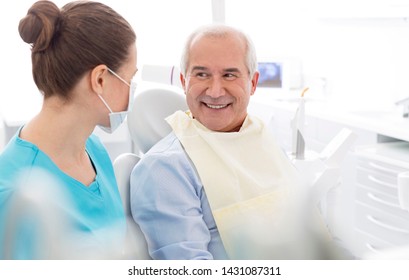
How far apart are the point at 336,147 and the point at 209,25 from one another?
42cm

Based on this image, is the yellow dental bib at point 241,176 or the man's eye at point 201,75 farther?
the man's eye at point 201,75

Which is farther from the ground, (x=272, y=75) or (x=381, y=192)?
(x=272, y=75)

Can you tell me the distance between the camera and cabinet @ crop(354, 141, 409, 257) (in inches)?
93.3

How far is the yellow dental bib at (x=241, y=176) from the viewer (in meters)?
1.25

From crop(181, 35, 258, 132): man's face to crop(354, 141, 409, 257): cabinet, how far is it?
3.81ft

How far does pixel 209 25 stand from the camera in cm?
135

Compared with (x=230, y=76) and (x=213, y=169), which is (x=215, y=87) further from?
(x=213, y=169)

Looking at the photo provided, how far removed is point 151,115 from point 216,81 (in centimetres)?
20

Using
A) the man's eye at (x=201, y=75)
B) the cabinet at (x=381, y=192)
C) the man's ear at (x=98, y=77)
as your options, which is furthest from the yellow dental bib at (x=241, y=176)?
the cabinet at (x=381, y=192)

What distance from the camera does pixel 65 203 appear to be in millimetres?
986

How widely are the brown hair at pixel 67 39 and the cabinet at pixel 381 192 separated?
1606 mm

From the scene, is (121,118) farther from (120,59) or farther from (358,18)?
(358,18)

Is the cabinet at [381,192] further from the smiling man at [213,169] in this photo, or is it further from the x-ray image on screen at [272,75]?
the x-ray image on screen at [272,75]

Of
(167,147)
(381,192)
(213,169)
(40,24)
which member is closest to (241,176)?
(213,169)
